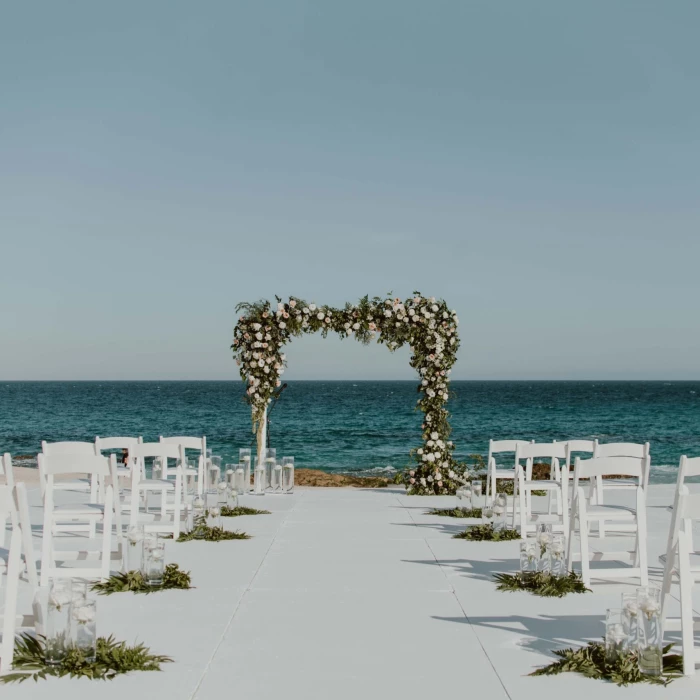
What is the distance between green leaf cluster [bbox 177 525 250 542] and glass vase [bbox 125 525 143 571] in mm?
1920

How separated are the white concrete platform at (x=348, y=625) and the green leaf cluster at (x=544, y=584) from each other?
11 centimetres

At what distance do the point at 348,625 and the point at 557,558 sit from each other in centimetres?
181

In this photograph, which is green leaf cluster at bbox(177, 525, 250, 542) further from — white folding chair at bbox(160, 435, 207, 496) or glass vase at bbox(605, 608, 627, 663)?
glass vase at bbox(605, 608, 627, 663)

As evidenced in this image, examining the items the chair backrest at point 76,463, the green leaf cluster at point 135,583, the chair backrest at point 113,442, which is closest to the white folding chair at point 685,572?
the green leaf cluster at point 135,583

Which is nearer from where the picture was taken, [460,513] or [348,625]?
[348,625]

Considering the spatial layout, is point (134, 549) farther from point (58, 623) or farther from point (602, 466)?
point (602, 466)

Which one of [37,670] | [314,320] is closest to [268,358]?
[314,320]

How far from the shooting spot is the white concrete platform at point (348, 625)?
3.83 meters

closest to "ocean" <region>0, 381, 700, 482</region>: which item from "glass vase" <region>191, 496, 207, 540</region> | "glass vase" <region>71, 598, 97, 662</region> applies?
"glass vase" <region>191, 496, 207, 540</region>

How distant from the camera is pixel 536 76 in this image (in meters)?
17.6

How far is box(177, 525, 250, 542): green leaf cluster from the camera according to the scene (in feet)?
26.1

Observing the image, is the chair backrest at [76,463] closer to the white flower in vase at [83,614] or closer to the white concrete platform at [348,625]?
the white concrete platform at [348,625]

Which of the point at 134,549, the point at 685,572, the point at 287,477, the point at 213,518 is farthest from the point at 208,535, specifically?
the point at 685,572

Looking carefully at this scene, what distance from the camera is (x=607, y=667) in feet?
13.2
